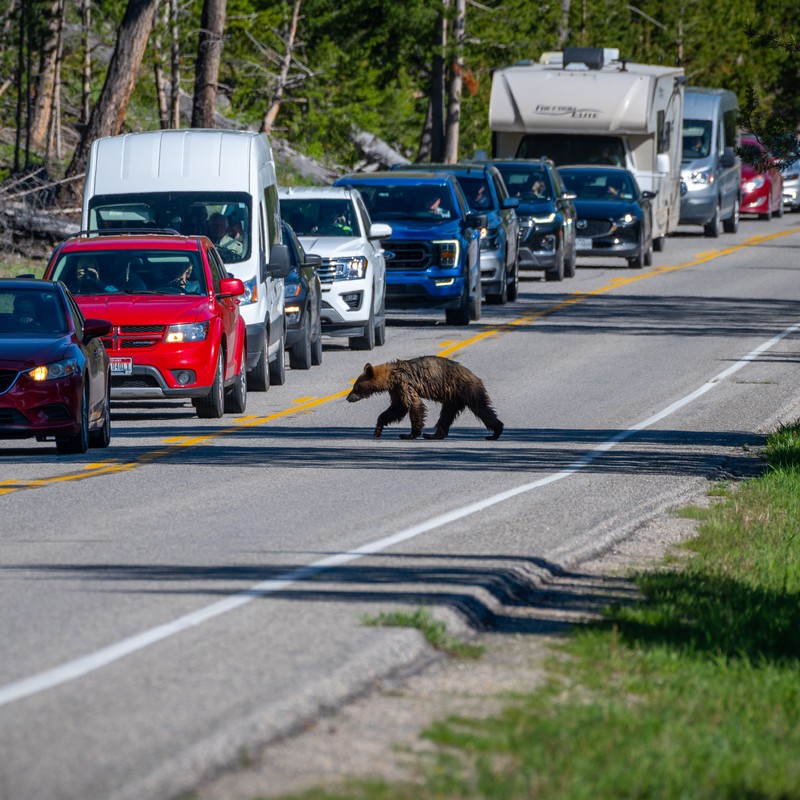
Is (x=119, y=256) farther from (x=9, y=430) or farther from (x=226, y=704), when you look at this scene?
(x=226, y=704)

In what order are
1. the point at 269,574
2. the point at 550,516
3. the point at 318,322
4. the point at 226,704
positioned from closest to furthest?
the point at 226,704 < the point at 269,574 < the point at 550,516 < the point at 318,322

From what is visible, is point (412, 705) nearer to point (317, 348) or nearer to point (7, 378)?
point (7, 378)

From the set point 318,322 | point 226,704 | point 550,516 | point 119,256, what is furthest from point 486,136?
point 226,704

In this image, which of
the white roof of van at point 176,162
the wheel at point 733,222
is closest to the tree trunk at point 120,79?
the white roof of van at point 176,162

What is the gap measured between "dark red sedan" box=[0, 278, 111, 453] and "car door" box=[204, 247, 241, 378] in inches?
71.2

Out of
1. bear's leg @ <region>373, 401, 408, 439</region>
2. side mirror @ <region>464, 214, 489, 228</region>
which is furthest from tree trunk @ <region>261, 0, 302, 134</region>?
bear's leg @ <region>373, 401, 408, 439</region>

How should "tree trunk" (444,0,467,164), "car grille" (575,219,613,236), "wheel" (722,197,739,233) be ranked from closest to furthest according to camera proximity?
"car grille" (575,219,613,236) < "tree trunk" (444,0,467,164) < "wheel" (722,197,739,233)

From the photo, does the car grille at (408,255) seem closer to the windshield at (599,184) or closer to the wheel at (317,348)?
the wheel at (317,348)

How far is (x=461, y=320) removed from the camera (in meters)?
28.9

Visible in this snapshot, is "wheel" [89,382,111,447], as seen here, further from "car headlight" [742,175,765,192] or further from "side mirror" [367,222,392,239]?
"car headlight" [742,175,765,192]

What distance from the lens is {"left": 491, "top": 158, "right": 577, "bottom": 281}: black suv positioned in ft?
117

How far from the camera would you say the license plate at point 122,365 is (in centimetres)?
1808

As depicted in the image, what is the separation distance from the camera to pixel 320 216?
26.0 m

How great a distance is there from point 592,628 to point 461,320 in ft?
67.1
